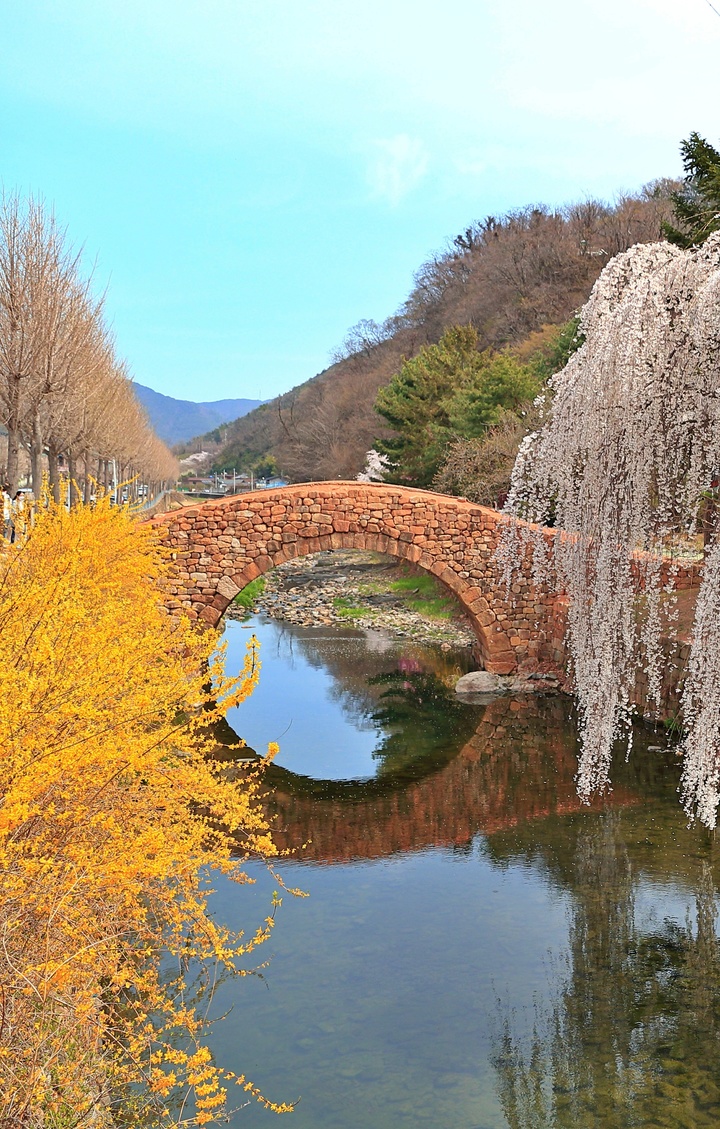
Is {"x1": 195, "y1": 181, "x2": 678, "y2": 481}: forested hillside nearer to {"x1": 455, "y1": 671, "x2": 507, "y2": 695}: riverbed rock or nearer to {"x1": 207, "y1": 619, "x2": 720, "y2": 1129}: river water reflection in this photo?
{"x1": 455, "y1": 671, "x2": 507, "y2": 695}: riverbed rock

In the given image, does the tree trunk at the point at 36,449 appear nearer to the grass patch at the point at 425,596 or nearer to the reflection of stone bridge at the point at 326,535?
the reflection of stone bridge at the point at 326,535

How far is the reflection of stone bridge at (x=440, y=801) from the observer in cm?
882

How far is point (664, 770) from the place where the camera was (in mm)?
10328

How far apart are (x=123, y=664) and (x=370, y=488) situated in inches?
387

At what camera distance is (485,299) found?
1821 inches

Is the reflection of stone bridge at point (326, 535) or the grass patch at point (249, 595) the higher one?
the reflection of stone bridge at point (326, 535)

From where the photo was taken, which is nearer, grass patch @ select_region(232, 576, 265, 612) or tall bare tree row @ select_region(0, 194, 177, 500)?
tall bare tree row @ select_region(0, 194, 177, 500)

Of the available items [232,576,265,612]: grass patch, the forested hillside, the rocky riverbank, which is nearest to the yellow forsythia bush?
the rocky riverbank

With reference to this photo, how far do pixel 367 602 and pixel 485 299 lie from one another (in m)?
27.6

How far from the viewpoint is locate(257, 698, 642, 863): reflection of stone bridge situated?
882cm

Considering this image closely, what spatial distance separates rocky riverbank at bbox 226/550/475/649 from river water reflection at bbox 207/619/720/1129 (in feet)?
23.9

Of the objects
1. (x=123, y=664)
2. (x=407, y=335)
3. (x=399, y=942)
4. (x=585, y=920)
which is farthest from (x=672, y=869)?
(x=407, y=335)

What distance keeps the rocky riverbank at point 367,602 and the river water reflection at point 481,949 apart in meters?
7.28

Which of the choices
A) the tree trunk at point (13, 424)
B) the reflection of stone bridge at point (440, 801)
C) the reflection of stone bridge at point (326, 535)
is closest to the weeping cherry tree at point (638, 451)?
the reflection of stone bridge at point (440, 801)
